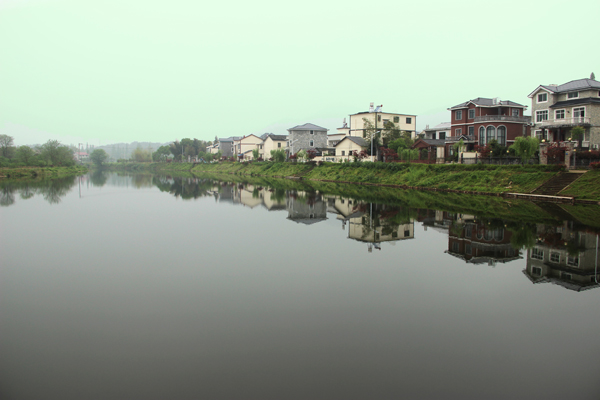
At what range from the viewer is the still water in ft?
17.8

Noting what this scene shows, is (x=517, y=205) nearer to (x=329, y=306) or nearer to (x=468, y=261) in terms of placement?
(x=468, y=261)

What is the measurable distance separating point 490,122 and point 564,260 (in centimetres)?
3256

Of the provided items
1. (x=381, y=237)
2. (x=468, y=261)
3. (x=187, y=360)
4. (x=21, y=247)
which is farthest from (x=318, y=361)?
(x=21, y=247)

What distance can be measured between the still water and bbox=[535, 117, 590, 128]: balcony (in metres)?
23.2

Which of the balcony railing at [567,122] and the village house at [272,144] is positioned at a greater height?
the village house at [272,144]

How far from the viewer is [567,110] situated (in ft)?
119

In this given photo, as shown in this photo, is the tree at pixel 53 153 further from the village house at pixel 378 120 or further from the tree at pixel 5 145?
the village house at pixel 378 120

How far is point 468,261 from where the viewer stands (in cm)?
1169

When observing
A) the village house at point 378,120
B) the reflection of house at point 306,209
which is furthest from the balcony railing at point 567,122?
the reflection of house at point 306,209

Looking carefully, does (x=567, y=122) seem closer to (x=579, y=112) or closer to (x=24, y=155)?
(x=579, y=112)

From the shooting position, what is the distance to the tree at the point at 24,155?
64688mm

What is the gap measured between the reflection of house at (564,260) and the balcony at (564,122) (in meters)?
25.0

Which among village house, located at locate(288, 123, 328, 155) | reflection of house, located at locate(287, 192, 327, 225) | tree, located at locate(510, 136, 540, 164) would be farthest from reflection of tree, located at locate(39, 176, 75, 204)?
village house, located at locate(288, 123, 328, 155)

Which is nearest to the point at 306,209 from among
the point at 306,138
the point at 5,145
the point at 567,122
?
the point at 567,122
